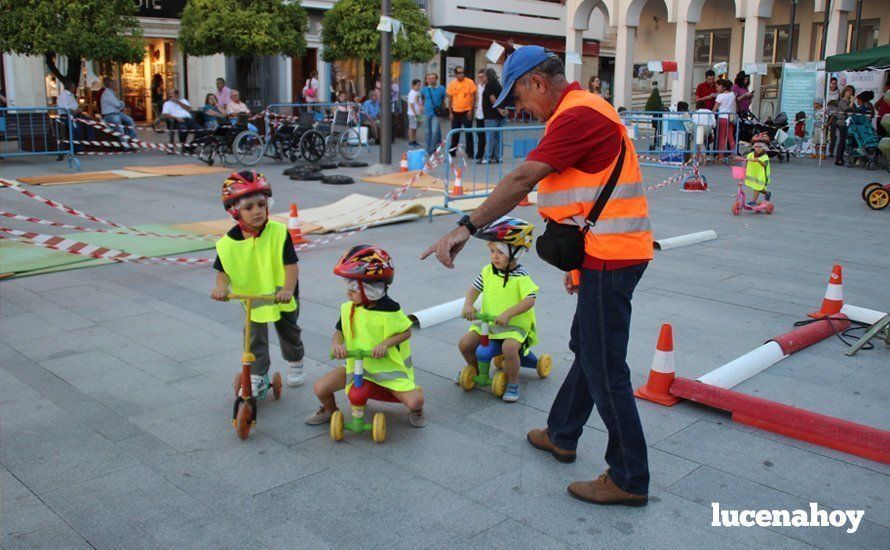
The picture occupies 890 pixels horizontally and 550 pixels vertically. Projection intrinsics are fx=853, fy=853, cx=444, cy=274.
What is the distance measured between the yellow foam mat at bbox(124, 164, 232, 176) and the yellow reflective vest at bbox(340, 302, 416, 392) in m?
11.9

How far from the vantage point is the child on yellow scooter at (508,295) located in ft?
15.9

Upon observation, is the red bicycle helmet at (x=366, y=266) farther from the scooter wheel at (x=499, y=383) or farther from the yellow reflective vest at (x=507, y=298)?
the scooter wheel at (x=499, y=383)

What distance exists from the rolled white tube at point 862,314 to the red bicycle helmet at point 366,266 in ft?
13.0

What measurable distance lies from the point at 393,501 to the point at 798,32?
33071 millimetres

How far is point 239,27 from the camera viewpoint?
61.2 feet

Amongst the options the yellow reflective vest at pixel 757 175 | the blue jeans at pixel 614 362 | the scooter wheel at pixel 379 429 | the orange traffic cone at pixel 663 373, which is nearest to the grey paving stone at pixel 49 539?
the scooter wheel at pixel 379 429

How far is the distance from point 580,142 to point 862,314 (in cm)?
407

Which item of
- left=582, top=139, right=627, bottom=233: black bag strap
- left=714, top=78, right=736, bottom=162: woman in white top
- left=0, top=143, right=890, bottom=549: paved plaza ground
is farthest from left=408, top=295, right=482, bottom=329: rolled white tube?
left=714, top=78, right=736, bottom=162: woman in white top

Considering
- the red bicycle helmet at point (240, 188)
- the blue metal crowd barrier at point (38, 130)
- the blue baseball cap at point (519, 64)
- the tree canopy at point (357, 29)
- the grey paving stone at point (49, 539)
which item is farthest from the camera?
the tree canopy at point (357, 29)

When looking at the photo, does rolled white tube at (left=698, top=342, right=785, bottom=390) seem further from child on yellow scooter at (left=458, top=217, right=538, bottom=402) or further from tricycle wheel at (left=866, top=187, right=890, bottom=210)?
tricycle wheel at (left=866, top=187, right=890, bottom=210)

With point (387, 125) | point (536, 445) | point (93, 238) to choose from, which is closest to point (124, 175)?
point (387, 125)

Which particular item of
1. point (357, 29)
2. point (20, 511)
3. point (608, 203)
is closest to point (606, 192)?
point (608, 203)

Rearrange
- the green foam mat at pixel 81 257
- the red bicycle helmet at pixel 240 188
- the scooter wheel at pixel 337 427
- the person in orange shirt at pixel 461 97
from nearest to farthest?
the scooter wheel at pixel 337 427 < the red bicycle helmet at pixel 240 188 < the green foam mat at pixel 81 257 < the person in orange shirt at pixel 461 97

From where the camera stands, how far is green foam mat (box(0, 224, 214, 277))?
8166mm
